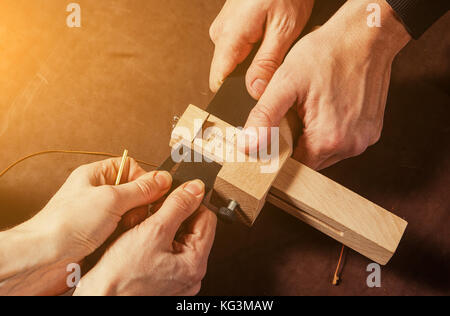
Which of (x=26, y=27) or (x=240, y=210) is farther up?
(x=26, y=27)

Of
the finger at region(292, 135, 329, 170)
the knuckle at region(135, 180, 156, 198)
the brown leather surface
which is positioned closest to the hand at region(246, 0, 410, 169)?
the finger at region(292, 135, 329, 170)

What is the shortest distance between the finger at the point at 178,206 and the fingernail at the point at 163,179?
0.04 meters

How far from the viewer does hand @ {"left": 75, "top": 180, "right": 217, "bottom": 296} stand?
95cm

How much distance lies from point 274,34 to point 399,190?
0.77 meters

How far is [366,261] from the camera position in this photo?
48.5 inches

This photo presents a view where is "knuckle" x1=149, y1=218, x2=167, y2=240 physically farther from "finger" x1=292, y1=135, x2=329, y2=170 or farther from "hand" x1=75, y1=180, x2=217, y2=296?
"finger" x1=292, y1=135, x2=329, y2=170

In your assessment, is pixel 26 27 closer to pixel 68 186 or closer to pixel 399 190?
pixel 68 186

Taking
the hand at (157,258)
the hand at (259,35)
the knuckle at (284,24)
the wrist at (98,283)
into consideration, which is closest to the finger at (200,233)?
the hand at (157,258)

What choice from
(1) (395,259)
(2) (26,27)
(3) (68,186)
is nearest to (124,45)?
(2) (26,27)

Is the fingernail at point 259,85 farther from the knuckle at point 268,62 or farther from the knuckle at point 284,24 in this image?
the knuckle at point 284,24

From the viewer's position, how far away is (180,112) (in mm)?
1412

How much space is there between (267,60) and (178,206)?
0.61 metres

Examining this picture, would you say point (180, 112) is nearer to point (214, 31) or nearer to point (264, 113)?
point (214, 31)

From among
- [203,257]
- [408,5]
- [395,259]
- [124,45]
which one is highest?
[124,45]
